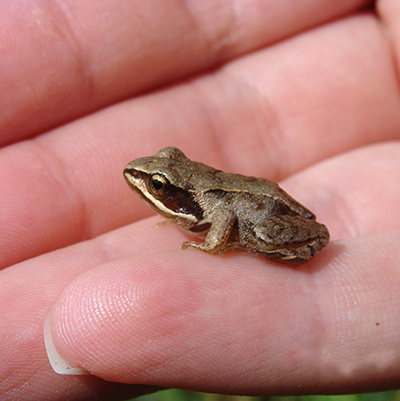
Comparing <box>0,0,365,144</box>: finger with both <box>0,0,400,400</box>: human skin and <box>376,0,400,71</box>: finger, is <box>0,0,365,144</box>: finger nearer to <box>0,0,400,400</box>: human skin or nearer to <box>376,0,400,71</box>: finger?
<box>0,0,400,400</box>: human skin

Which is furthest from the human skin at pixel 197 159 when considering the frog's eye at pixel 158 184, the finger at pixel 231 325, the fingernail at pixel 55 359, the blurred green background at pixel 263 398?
the blurred green background at pixel 263 398

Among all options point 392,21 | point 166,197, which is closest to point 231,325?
point 166,197

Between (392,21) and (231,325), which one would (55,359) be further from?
(392,21)

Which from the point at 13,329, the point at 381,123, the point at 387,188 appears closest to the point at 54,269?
the point at 13,329

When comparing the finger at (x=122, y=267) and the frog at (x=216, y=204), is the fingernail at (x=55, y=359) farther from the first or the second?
the frog at (x=216, y=204)

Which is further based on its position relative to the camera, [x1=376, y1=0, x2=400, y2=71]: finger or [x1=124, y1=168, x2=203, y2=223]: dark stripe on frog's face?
[x1=376, y1=0, x2=400, y2=71]: finger

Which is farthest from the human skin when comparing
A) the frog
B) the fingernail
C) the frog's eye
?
the frog's eye
